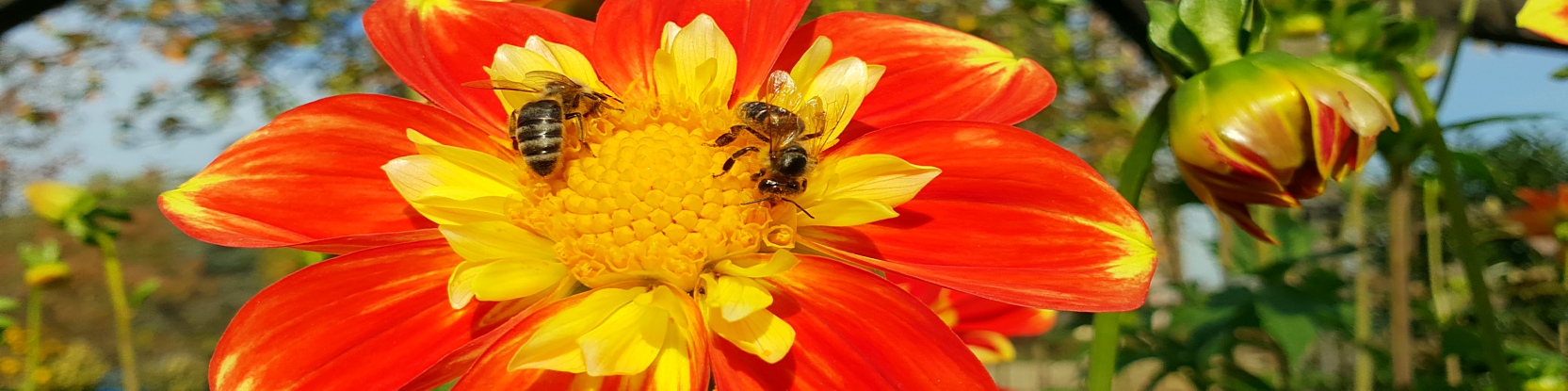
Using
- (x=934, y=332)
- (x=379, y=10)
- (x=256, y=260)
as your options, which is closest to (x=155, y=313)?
(x=256, y=260)

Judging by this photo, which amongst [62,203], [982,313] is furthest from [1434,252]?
[62,203]

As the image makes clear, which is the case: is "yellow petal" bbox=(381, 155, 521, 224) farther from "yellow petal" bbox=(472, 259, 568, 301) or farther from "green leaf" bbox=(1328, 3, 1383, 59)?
"green leaf" bbox=(1328, 3, 1383, 59)

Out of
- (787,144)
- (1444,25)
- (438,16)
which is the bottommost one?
(1444,25)

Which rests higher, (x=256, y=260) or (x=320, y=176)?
(x=320, y=176)

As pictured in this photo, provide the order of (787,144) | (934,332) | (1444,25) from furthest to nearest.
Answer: (1444,25)
(787,144)
(934,332)

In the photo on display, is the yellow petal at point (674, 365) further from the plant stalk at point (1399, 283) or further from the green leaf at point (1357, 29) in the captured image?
the plant stalk at point (1399, 283)

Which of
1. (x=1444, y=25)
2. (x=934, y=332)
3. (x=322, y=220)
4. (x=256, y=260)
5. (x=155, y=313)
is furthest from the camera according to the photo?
(x=256, y=260)

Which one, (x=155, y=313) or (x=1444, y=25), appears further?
(x=155, y=313)

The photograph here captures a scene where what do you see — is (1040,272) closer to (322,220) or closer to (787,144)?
(787,144)
